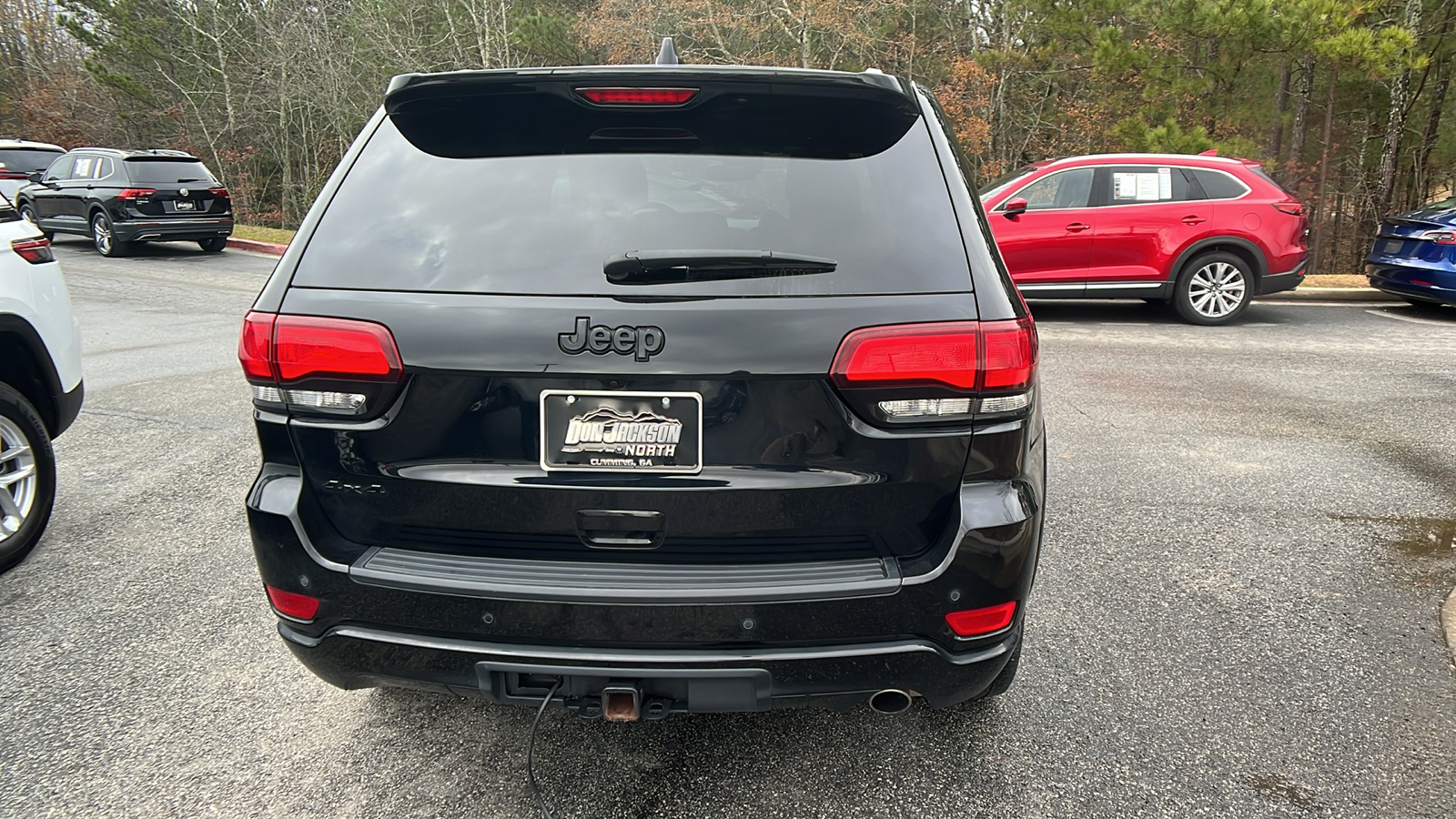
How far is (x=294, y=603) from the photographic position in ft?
6.71

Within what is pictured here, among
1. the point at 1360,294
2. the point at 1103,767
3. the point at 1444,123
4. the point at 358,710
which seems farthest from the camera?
the point at 1444,123

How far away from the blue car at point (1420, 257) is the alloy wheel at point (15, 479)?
1218cm

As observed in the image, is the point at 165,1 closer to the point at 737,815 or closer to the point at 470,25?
the point at 470,25

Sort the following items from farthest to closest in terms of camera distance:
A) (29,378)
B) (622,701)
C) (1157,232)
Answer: (1157,232) → (29,378) → (622,701)

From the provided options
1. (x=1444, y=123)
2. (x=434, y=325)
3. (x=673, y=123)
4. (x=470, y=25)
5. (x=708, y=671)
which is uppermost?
(x=470, y=25)

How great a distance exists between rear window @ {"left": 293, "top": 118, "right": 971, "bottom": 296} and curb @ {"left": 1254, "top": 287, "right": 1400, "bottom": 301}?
11.6m

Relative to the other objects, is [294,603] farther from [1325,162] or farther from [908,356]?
[1325,162]

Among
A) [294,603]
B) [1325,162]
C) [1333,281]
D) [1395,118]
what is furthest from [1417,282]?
[294,603]

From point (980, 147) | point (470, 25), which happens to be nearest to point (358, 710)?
point (980, 147)

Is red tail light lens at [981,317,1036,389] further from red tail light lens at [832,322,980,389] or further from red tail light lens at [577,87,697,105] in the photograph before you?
red tail light lens at [577,87,697,105]

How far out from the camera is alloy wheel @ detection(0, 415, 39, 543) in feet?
11.9

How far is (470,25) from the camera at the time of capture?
24578 mm

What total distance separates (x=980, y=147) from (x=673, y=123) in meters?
20.4

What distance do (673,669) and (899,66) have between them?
22.3 m
